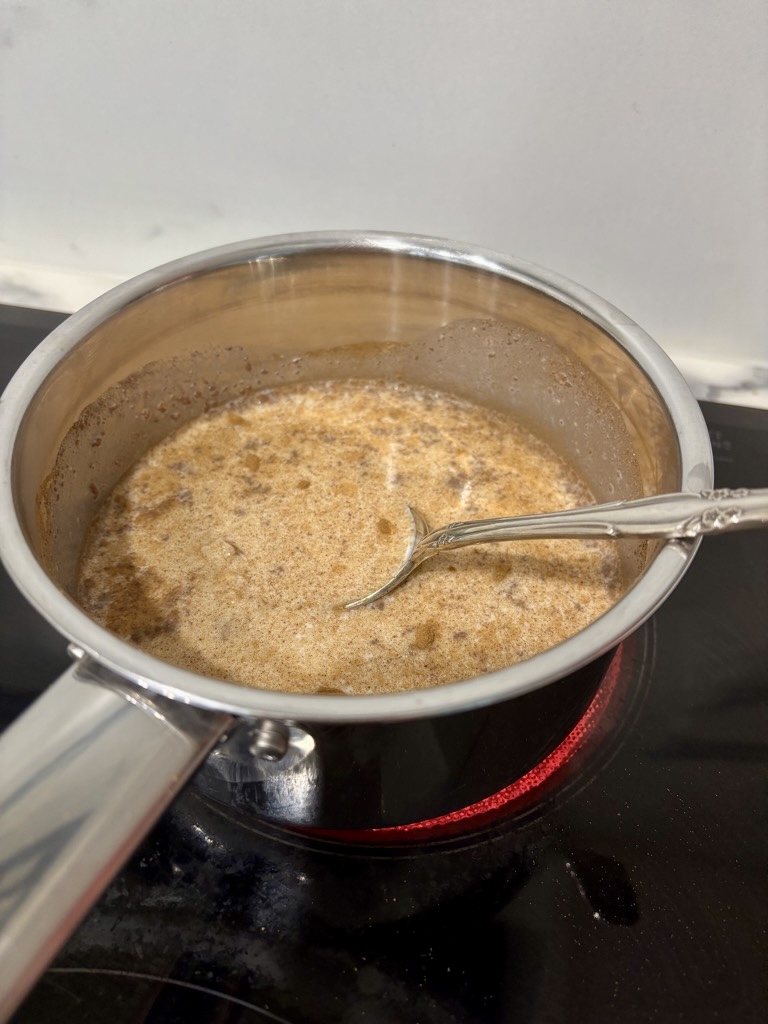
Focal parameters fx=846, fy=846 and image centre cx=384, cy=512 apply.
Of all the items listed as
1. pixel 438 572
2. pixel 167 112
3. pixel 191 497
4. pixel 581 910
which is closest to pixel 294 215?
pixel 167 112

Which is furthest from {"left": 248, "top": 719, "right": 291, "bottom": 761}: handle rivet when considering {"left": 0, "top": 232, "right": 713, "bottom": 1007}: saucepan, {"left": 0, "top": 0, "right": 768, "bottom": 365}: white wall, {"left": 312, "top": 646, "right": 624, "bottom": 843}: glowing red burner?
{"left": 0, "top": 0, "right": 768, "bottom": 365}: white wall

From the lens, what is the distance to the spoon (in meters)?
0.64

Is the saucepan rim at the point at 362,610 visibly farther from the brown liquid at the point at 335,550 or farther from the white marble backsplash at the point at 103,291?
the white marble backsplash at the point at 103,291

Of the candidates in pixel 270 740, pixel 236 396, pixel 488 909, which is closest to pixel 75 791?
pixel 270 740

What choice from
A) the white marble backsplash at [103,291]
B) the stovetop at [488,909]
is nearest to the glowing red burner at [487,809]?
the stovetop at [488,909]

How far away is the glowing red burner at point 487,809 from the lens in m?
0.77

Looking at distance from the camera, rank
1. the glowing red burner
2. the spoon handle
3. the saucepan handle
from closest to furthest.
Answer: the saucepan handle, the spoon handle, the glowing red burner

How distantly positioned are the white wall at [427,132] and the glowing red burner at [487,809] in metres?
0.65

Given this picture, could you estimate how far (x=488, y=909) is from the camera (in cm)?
72

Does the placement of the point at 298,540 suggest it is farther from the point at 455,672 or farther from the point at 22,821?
the point at 22,821

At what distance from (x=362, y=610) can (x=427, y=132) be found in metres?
0.61

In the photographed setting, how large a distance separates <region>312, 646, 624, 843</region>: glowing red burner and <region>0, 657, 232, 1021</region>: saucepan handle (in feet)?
0.94

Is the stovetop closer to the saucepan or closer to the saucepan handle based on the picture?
the saucepan

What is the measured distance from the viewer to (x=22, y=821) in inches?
18.9
